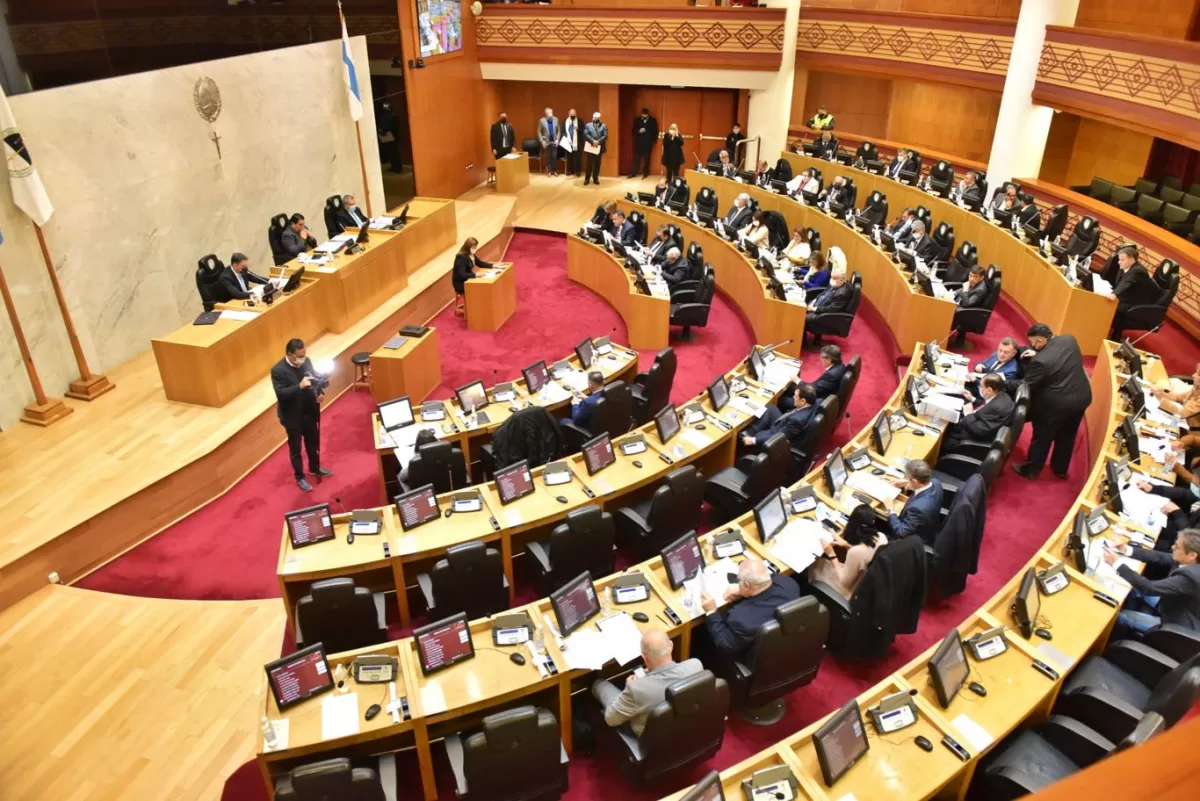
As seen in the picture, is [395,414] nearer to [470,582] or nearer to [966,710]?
[470,582]

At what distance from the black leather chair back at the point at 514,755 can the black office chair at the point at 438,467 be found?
10.2 feet

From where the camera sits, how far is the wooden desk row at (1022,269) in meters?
9.65

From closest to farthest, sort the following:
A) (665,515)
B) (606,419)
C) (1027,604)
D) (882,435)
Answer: (1027,604)
(665,515)
(882,435)
(606,419)

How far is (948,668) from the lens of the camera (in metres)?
4.55

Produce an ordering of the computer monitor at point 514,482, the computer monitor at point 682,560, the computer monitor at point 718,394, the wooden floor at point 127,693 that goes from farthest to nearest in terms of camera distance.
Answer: the computer monitor at point 718,394
the computer monitor at point 514,482
the computer monitor at point 682,560
the wooden floor at point 127,693

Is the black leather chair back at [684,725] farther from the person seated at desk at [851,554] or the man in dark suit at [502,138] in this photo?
the man in dark suit at [502,138]

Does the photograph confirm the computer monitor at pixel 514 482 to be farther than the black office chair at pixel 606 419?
No

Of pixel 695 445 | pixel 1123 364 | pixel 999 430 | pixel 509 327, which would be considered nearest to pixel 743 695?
pixel 695 445

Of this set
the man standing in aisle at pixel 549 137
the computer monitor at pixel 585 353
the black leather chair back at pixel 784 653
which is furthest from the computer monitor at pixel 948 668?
the man standing in aisle at pixel 549 137

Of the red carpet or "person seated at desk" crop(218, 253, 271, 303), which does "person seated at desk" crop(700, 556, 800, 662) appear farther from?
"person seated at desk" crop(218, 253, 271, 303)

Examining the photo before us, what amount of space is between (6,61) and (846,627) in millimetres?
10087

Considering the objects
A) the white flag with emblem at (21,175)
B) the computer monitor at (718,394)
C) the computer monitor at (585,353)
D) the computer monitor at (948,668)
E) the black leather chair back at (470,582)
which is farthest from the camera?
the computer monitor at (585,353)

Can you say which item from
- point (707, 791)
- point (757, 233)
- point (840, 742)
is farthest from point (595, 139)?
point (707, 791)

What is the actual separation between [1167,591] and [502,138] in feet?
54.9
